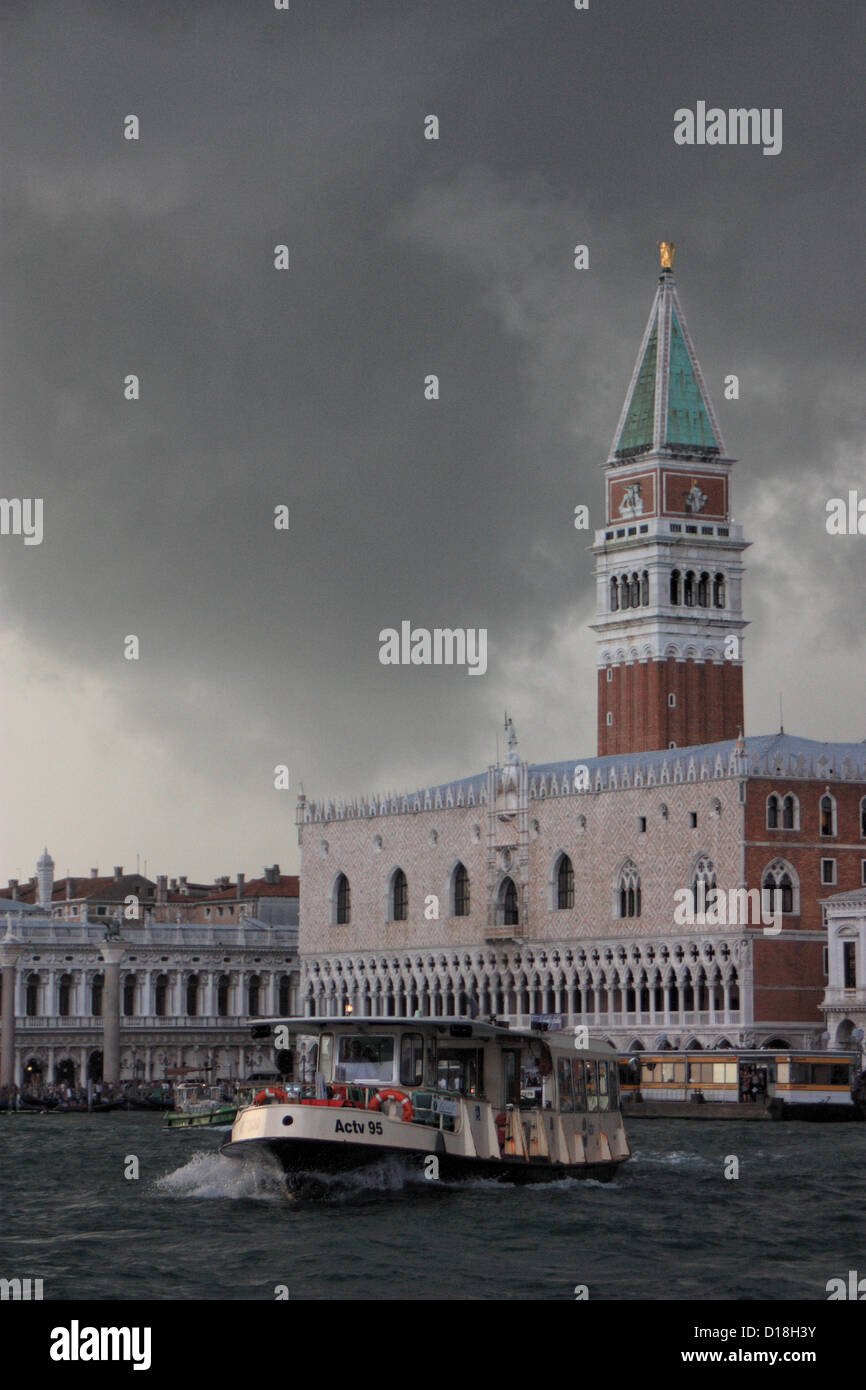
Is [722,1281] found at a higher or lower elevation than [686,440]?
lower

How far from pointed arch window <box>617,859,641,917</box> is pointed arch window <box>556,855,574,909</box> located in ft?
11.2

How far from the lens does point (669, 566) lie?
11750 centimetres

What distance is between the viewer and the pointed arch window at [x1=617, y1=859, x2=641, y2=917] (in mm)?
100688

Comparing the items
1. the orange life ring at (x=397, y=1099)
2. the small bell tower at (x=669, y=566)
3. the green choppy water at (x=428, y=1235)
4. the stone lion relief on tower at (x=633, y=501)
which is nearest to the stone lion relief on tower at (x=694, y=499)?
the small bell tower at (x=669, y=566)

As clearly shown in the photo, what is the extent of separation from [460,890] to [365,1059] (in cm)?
6739

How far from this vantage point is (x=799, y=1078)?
8419cm

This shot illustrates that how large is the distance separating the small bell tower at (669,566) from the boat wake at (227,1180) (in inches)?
2821

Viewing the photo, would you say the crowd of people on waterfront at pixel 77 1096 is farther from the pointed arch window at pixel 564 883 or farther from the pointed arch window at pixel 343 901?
the pointed arch window at pixel 564 883

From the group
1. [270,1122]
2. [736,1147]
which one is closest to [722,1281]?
[270,1122]

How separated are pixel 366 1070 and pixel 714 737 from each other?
243ft

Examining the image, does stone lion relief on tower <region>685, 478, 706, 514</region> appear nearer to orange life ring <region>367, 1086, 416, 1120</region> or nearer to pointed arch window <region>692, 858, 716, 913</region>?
pointed arch window <region>692, 858, 716, 913</region>

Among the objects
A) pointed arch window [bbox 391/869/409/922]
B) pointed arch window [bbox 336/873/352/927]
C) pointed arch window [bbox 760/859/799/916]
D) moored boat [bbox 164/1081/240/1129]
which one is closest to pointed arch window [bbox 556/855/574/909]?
pointed arch window [bbox 391/869/409/922]
